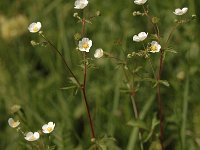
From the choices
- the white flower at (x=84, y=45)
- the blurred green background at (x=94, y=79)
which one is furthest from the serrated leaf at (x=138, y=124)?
the white flower at (x=84, y=45)

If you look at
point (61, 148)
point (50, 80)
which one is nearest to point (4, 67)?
point (50, 80)

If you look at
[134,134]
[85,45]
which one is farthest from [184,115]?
[85,45]

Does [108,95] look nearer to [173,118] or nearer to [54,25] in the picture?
[173,118]

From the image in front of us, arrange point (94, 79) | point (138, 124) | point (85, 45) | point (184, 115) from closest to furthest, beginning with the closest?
point (85, 45), point (138, 124), point (184, 115), point (94, 79)

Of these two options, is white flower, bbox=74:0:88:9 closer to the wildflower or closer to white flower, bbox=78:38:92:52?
white flower, bbox=78:38:92:52

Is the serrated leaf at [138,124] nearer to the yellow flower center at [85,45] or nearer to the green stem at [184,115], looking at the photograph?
the green stem at [184,115]

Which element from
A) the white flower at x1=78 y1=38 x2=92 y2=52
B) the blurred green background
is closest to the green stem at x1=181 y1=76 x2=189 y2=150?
the blurred green background

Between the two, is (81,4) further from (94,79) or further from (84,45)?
(94,79)

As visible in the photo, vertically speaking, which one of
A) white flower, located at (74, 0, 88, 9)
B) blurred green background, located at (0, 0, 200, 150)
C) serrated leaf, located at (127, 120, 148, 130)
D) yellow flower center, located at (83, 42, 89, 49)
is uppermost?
white flower, located at (74, 0, 88, 9)
